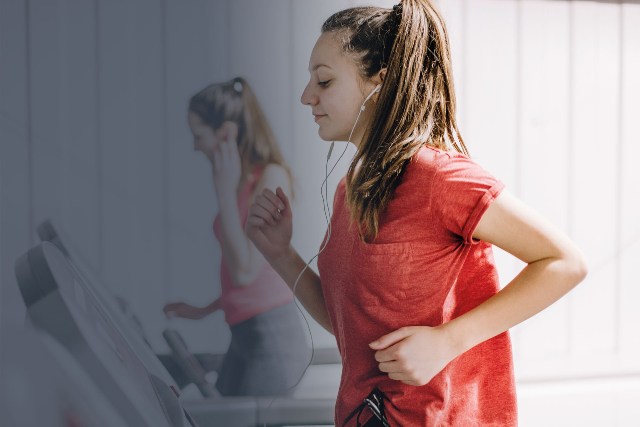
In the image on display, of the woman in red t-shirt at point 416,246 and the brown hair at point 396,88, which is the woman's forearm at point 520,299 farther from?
the brown hair at point 396,88

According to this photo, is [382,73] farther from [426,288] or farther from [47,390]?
[47,390]

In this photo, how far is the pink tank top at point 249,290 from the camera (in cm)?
141

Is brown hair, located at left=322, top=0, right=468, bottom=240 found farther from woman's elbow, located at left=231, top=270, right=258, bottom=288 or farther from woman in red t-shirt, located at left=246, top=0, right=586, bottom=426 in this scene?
woman's elbow, located at left=231, top=270, right=258, bottom=288

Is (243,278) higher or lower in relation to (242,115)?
lower

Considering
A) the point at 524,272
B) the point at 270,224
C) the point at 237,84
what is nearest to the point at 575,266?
the point at 524,272

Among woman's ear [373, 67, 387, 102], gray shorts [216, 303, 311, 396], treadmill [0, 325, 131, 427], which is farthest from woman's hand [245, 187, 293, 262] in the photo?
treadmill [0, 325, 131, 427]

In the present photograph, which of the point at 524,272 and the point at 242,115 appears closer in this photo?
the point at 524,272

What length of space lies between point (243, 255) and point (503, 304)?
0.44 meters

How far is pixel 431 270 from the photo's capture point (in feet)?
4.29


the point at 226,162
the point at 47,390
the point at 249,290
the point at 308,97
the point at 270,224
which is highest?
the point at 308,97

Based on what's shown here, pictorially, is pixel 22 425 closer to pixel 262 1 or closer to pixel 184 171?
pixel 184 171

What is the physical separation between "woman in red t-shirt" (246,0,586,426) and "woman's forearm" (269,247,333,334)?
4 centimetres

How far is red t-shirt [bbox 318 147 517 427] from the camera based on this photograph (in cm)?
126

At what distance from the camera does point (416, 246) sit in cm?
130
